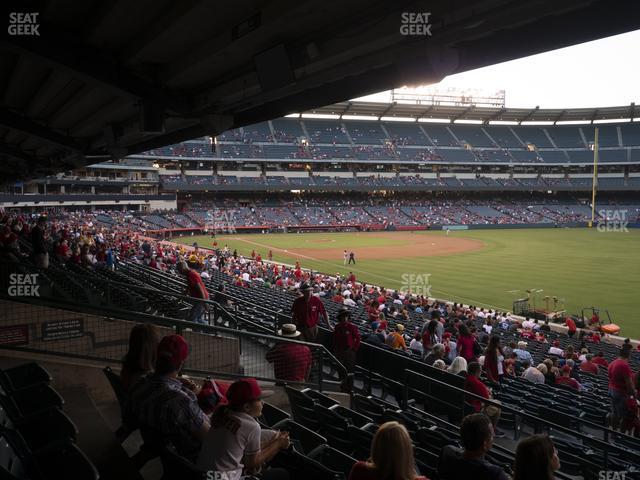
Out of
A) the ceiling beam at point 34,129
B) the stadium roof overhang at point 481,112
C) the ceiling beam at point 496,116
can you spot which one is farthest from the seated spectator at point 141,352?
the ceiling beam at point 496,116

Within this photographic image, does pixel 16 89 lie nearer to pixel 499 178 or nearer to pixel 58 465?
pixel 58 465

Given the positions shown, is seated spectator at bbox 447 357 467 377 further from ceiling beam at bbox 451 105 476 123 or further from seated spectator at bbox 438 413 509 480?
ceiling beam at bbox 451 105 476 123

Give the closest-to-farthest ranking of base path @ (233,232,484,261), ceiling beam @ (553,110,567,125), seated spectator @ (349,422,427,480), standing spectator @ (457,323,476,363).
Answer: seated spectator @ (349,422,427,480) < standing spectator @ (457,323,476,363) < base path @ (233,232,484,261) < ceiling beam @ (553,110,567,125)

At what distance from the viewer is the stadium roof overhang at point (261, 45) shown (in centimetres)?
388

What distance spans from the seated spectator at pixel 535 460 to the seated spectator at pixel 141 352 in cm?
296

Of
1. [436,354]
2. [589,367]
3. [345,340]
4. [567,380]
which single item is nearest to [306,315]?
[345,340]

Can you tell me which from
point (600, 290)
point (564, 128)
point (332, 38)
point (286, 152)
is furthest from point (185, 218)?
point (564, 128)

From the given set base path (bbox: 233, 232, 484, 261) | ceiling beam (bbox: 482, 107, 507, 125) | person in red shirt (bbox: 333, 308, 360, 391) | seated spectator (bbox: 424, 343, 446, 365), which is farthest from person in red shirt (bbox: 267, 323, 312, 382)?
ceiling beam (bbox: 482, 107, 507, 125)

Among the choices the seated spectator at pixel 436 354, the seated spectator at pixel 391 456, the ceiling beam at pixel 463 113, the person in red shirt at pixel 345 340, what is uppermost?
the ceiling beam at pixel 463 113

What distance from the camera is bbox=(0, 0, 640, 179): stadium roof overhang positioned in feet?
12.7

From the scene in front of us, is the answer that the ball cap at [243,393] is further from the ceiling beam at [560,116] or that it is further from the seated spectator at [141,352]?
the ceiling beam at [560,116]

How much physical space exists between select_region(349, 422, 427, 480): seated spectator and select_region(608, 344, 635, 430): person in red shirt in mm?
6967

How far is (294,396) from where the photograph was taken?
18.5 feet

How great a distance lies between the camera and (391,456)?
9.21 feet
